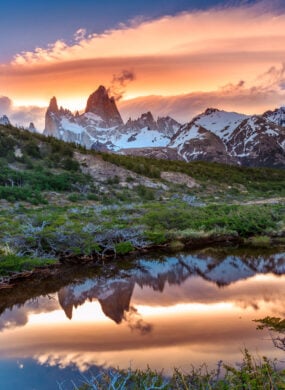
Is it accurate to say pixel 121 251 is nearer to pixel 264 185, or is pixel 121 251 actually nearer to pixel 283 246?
pixel 283 246

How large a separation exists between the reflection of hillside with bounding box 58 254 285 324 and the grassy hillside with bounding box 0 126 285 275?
87.9 inches

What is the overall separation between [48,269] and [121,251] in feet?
12.1

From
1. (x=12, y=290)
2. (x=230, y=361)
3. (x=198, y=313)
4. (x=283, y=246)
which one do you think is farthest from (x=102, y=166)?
(x=230, y=361)

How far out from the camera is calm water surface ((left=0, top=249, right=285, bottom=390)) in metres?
8.59

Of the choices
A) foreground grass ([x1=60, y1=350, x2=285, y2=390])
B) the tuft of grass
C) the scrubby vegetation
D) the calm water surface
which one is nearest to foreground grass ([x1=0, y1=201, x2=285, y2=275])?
the tuft of grass

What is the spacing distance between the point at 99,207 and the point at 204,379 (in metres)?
21.6

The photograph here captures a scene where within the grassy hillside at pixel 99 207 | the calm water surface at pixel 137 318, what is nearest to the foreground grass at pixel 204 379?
the calm water surface at pixel 137 318

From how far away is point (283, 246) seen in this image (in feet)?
68.1

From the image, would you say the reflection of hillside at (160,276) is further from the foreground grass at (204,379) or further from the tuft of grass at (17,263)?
the foreground grass at (204,379)

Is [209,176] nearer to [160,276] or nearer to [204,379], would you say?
[160,276]

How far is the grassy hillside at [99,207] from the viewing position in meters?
17.7

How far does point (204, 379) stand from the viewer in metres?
7.29

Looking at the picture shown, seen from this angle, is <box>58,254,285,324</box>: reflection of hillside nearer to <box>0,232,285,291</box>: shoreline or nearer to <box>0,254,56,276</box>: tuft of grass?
<box>0,232,285,291</box>: shoreline

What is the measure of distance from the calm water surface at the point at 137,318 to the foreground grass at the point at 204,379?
0.49 m
